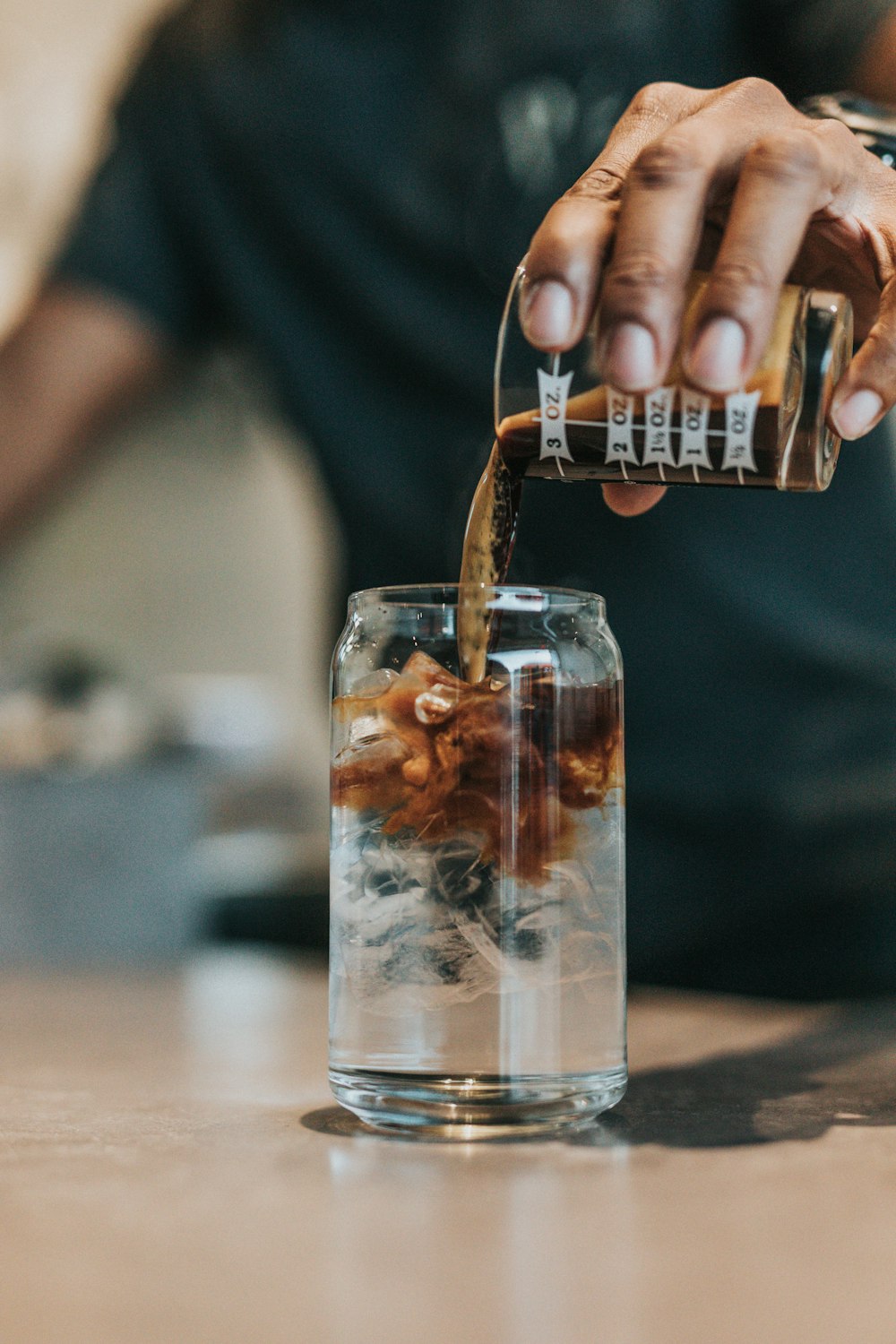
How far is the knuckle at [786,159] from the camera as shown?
660 millimetres

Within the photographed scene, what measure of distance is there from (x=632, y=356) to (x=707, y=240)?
0.79ft

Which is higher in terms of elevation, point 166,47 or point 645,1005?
point 166,47

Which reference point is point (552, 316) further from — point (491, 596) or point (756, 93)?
point (756, 93)

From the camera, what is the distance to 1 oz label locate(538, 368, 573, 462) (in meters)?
0.66

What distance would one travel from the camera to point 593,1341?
412 millimetres

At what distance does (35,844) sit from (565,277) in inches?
58.5

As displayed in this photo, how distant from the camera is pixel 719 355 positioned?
0.59 metres

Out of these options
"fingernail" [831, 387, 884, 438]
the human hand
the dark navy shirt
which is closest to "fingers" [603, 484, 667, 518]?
the human hand

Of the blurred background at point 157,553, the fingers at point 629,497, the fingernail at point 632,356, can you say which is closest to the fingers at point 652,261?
the fingernail at point 632,356

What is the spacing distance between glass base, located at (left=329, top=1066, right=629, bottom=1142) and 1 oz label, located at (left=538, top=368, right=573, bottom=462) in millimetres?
320

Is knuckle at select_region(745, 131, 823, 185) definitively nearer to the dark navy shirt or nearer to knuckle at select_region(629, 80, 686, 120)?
knuckle at select_region(629, 80, 686, 120)

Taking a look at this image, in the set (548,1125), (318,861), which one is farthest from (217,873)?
(548,1125)

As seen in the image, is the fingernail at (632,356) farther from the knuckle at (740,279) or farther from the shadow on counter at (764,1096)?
the shadow on counter at (764,1096)

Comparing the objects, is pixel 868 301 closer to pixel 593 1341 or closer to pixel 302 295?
pixel 593 1341
